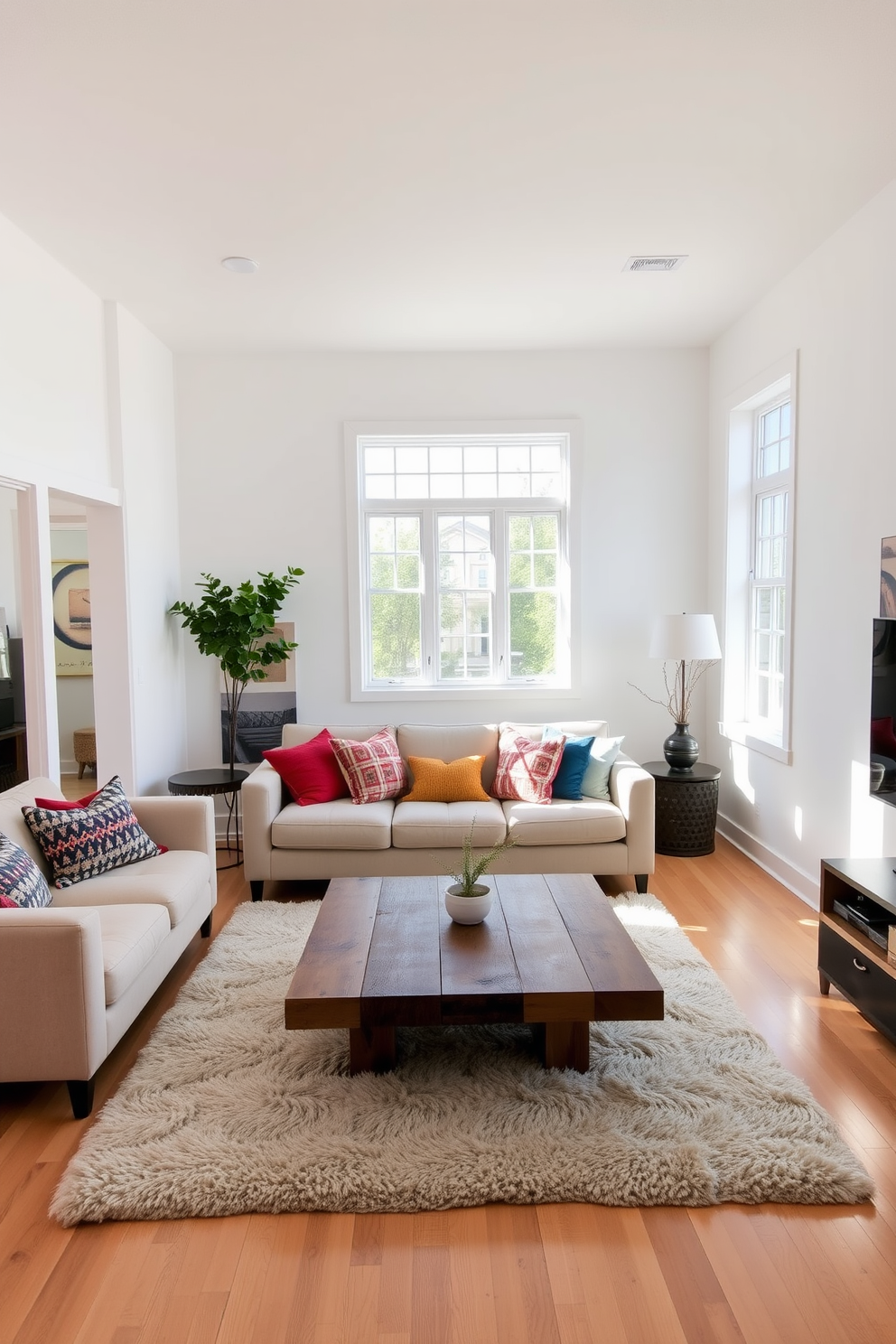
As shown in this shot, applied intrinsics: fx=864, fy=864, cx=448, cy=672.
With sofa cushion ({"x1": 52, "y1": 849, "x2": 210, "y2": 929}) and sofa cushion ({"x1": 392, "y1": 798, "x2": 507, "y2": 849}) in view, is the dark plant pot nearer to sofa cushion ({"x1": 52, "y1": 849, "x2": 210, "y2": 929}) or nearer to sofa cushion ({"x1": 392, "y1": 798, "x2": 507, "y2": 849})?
sofa cushion ({"x1": 392, "y1": 798, "x2": 507, "y2": 849})

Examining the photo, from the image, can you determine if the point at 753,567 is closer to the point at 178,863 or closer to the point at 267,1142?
the point at 178,863

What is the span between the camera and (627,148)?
3033 millimetres

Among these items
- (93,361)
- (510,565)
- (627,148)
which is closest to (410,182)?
(627,148)

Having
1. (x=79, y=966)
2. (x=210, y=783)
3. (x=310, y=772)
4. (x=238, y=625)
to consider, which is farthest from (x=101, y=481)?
(x=79, y=966)

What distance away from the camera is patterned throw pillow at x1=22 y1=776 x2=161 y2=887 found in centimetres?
322

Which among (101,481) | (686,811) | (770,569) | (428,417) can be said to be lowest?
(686,811)

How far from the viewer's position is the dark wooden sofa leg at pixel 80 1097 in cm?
248

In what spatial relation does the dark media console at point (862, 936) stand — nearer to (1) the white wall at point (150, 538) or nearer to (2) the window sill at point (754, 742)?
(2) the window sill at point (754, 742)

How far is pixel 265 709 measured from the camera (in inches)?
219

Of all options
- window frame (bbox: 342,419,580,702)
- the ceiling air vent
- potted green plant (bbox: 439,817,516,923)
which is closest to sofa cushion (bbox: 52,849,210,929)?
potted green plant (bbox: 439,817,516,923)

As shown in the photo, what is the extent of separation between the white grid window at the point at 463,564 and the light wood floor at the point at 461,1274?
3655mm

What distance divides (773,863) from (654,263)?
10.2ft

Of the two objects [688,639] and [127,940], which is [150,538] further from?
[688,639]

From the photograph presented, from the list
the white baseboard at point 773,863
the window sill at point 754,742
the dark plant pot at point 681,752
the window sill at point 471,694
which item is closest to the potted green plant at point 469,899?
the white baseboard at point 773,863
